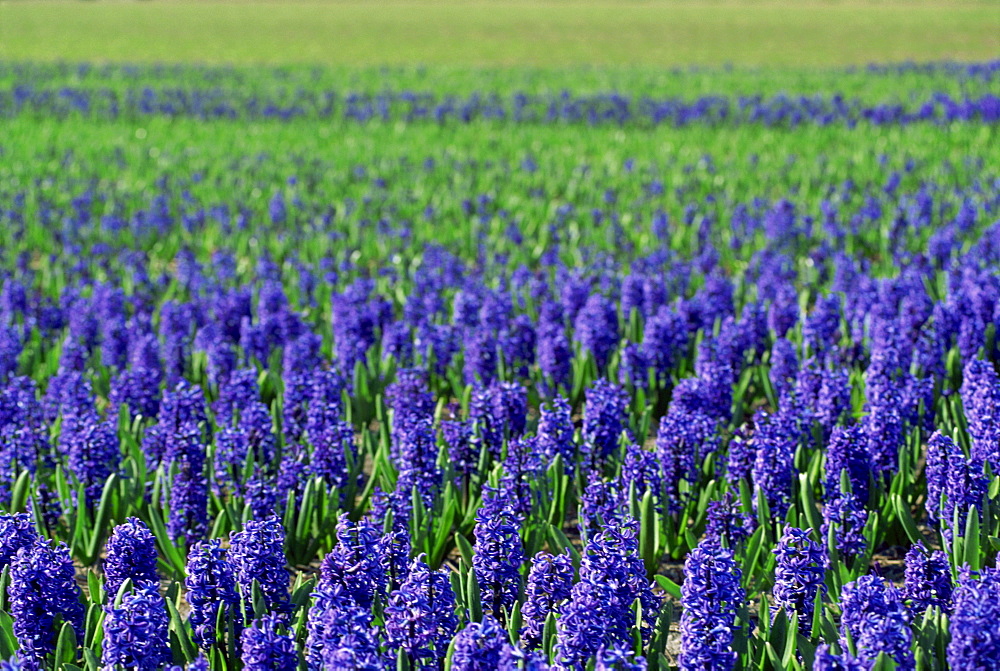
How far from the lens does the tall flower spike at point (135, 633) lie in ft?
9.87

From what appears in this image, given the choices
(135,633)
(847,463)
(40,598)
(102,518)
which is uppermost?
(847,463)

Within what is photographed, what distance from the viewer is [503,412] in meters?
5.20

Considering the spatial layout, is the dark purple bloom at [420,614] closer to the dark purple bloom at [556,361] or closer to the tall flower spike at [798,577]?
the tall flower spike at [798,577]

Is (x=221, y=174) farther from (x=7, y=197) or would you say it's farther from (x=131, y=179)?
(x=7, y=197)

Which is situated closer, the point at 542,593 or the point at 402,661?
the point at 402,661

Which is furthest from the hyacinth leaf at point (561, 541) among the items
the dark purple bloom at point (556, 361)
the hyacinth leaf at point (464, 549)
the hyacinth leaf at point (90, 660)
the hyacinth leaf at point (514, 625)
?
the dark purple bloom at point (556, 361)

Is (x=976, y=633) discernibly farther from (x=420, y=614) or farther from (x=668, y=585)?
(x=420, y=614)

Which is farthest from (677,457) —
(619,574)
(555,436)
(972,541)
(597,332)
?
(597,332)

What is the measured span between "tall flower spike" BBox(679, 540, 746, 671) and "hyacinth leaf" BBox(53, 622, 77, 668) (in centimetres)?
194

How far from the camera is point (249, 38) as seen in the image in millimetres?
51062

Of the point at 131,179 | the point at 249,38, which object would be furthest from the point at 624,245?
the point at 249,38

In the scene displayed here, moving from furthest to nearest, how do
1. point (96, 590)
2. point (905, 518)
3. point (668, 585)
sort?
point (905, 518) < point (668, 585) < point (96, 590)

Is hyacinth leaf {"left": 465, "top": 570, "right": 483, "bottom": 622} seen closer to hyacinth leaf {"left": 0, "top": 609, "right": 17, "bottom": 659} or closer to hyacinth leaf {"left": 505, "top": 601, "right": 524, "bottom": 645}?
hyacinth leaf {"left": 505, "top": 601, "right": 524, "bottom": 645}

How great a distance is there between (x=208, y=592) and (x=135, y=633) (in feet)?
1.32
